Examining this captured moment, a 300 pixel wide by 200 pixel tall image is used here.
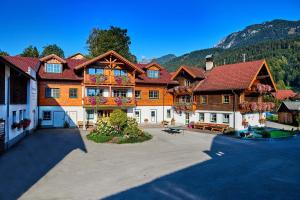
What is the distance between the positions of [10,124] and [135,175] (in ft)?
37.1

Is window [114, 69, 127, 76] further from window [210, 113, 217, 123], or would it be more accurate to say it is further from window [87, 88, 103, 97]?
window [210, 113, 217, 123]

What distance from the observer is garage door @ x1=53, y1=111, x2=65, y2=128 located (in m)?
30.3

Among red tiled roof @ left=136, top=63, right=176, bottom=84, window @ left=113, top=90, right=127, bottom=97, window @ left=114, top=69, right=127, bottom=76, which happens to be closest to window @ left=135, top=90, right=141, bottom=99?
red tiled roof @ left=136, top=63, right=176, bottom=84

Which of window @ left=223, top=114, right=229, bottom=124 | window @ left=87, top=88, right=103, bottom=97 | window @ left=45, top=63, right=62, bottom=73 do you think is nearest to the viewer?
window @ left=223, top=114, right=229, bottom=124

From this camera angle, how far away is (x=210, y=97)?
31.6 m

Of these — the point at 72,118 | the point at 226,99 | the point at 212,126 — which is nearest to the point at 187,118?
the point at 212,126

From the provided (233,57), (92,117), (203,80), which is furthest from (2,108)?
(233,57)

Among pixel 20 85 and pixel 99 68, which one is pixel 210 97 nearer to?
pixel 99 68

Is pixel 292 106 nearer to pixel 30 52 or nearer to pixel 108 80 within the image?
pixel 108 80

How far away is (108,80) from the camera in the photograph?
31156 mm

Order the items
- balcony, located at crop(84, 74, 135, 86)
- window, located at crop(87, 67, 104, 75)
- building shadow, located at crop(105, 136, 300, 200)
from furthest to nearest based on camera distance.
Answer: window, located at crop(87, 67, 104, 75) → balcony, located at crop(84, 74, 135, 86) → building shadow, located at crop(105, 136, 300, 200)

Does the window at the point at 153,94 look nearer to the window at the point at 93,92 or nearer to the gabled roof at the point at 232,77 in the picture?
the gabled roof at the point at 232,77

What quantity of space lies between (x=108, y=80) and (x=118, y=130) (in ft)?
30.4

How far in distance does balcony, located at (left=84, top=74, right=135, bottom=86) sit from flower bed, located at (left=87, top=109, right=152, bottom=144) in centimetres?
756
